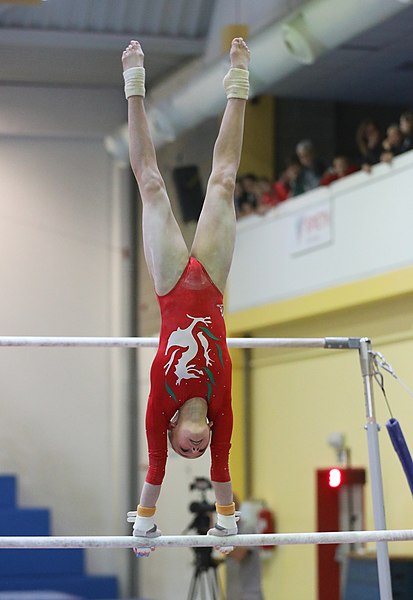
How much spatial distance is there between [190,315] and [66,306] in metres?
6.55

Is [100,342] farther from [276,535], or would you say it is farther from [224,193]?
[276,535]

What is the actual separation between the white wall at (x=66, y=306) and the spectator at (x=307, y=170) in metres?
2.21

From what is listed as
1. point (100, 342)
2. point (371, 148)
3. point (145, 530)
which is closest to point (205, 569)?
point (371, 148)

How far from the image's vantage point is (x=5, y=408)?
10828mm

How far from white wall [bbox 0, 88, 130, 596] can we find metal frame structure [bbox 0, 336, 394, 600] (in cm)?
542

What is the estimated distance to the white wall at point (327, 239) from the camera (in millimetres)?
8203

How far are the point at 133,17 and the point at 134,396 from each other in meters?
3.44

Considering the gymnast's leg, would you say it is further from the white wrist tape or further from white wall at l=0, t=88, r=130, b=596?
white wall at l=0, t=88, r=130, b=596

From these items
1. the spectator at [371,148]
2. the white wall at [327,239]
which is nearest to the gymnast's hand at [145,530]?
the white wall at [327,239]

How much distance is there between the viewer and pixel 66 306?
1103cm

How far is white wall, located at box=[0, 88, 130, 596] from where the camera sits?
10.8 m

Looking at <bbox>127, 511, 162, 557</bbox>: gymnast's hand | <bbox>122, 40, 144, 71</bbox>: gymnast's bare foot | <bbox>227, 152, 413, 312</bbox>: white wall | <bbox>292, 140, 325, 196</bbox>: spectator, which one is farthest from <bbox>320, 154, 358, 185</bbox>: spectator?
<bbox>127, 511, 162, 557</bbox>: gymnast's hand

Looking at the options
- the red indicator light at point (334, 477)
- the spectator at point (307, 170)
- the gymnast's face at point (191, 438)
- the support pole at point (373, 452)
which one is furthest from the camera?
the spectator at point (307, 170)

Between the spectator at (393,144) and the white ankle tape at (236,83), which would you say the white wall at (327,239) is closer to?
the spectator at (393,144)
